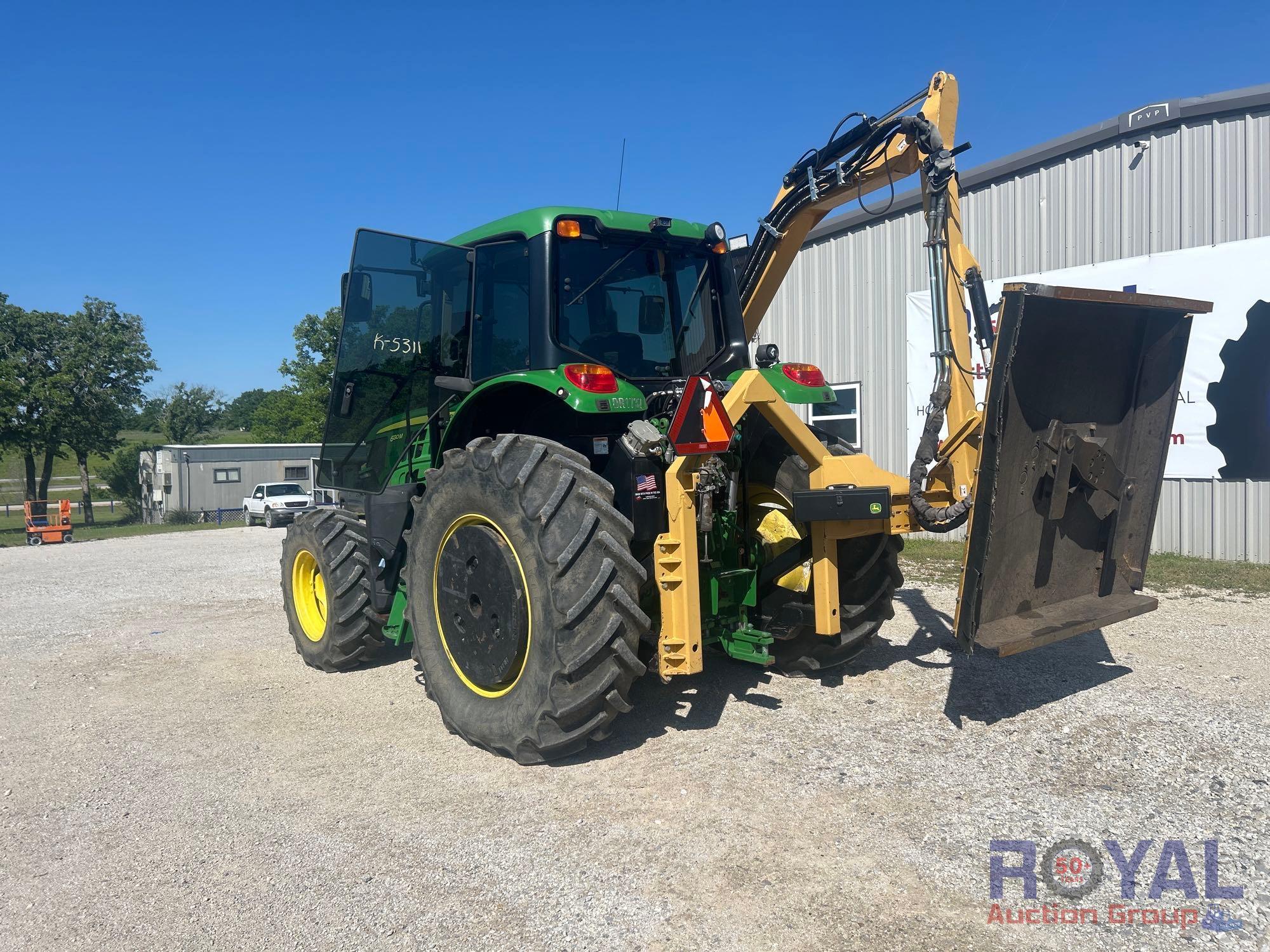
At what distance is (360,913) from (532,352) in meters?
2.73

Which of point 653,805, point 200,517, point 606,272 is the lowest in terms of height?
point 200,517

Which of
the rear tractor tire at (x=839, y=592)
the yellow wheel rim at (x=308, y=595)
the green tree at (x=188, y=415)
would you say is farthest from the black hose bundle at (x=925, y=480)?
the green tree at (x=188, y=415)

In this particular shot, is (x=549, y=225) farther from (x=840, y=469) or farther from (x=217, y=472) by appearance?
(x=217, y=472)

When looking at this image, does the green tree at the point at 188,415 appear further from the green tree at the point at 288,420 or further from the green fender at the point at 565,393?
the green fender at the point at 565,393

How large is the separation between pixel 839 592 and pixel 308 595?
387 cm

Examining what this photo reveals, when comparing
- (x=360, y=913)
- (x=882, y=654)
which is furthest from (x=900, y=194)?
(x=360, y=913)

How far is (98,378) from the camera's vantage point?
37531mm

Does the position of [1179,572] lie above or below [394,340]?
below

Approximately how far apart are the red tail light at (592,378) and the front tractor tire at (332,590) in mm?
2300

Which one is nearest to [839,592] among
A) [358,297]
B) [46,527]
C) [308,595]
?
[358,297]

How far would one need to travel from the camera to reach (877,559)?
5.02m

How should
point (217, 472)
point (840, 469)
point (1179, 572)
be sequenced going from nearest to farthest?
1. point (840, 469)
2. point (1179, 572)
3. point (217, 472)

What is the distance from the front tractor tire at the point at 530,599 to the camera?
385 centimetres

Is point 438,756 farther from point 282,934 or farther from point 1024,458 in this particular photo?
point 1024,458
